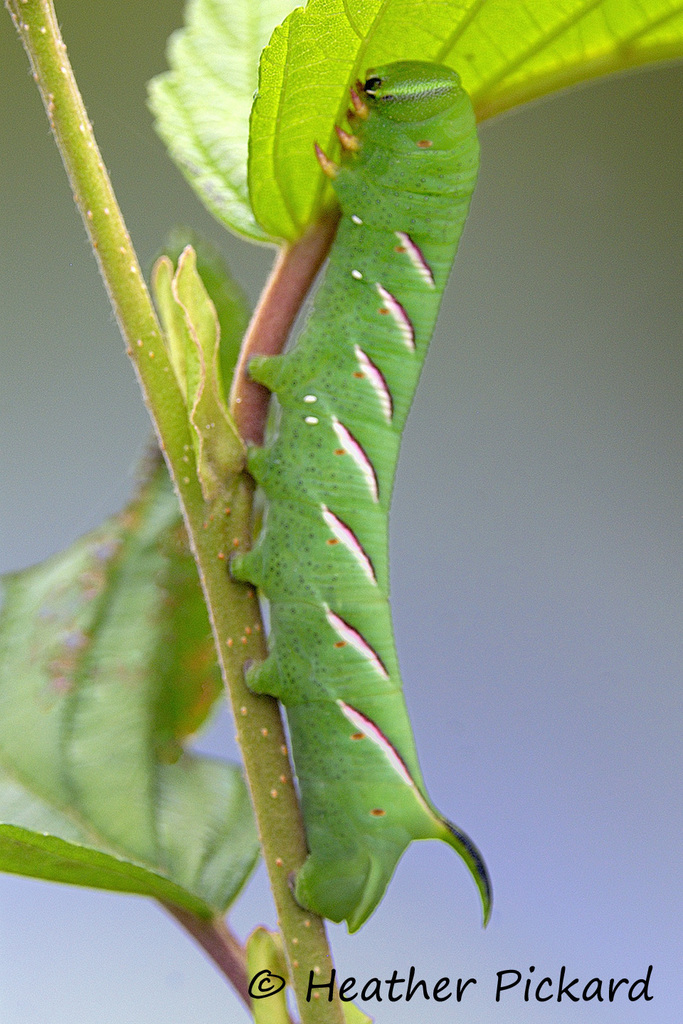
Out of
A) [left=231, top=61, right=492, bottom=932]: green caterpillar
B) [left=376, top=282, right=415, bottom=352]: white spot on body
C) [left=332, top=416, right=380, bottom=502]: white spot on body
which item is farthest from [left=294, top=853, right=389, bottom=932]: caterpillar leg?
[left=376, top=282, right=415, bottom=352]: white spot on body

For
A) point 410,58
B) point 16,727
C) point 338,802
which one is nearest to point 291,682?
point 338,802

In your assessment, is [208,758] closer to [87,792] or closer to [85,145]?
[87,792]

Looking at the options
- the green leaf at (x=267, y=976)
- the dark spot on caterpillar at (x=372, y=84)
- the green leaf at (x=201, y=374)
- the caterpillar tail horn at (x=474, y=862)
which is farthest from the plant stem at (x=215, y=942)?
the dark spot on caterpillar at (x=372, y=84)

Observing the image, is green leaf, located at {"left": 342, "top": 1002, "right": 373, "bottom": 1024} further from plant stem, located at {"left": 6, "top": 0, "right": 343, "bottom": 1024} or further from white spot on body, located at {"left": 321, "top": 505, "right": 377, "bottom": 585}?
white spot on body, located at {"left": 321, "top": 505, "right": 377, "bottom": 585}

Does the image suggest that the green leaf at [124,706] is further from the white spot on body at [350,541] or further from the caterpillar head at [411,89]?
the caterpillar head at [411,89]

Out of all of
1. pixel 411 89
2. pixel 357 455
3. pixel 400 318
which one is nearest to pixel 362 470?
pixel 357 455

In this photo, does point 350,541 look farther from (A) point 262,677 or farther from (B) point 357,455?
(A) point 262,677
